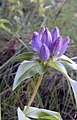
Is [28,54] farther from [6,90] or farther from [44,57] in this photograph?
[6,90]

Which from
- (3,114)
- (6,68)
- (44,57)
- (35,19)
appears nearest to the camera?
(44,57)

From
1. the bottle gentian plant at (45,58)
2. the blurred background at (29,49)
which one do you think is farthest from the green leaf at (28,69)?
the blurred background at (29,49)

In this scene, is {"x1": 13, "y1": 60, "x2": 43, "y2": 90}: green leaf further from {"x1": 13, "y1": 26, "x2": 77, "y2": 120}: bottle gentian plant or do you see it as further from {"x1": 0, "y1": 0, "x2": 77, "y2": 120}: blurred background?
{"x1": 0, "y1": 0, "x2": 77, "y2": 120}: blurred background

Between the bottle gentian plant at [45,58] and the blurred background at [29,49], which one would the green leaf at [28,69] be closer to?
the bottle gentian plant at [45,58]

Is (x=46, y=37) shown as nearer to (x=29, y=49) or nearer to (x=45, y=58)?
(x=45, y=58)

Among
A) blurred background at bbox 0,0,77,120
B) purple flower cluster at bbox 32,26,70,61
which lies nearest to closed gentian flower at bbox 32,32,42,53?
purple flower cluster at bbox 32,26,70,61

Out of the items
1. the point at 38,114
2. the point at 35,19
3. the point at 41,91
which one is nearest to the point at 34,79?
the point at 41,91

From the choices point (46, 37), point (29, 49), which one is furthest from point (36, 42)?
point (29, 49)
